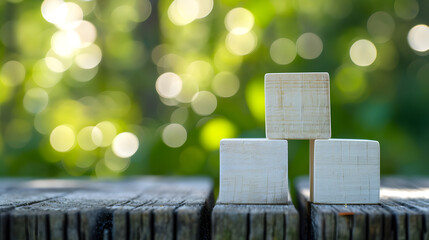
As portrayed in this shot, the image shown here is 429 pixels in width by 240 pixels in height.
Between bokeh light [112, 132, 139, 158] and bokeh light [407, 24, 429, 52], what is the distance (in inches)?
84.6

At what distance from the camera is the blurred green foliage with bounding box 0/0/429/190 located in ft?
9.25

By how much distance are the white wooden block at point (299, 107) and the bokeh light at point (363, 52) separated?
184 cm

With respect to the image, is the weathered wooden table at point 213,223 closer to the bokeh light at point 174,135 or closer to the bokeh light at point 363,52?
the bokeh light at point 174,135

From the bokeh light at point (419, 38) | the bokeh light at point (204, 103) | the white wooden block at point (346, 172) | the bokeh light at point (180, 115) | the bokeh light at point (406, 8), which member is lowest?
the white wooden block at point (346, 172)

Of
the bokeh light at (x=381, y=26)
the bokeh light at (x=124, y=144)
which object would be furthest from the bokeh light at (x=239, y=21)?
the bokeh light at (x=124, y=144)

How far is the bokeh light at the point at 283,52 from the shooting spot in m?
2.93

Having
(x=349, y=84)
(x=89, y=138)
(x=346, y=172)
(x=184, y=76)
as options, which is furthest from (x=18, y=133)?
(x=346, y=172)

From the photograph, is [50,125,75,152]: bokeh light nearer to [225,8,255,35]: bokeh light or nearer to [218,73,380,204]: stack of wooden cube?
[225,8,255,35]: bokeh light

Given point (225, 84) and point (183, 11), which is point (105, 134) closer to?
point (225, 84)

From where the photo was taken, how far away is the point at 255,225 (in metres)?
1.01

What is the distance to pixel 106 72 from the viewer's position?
10.9 ft

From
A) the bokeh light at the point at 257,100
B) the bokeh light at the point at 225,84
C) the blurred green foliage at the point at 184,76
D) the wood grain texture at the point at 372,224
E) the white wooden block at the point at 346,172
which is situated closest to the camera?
the wood grain texture at the point at 372,224

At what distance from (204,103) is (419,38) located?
65.1 inches

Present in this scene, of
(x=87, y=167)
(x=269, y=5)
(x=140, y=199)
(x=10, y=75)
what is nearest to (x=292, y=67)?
(x=269, y=5)
